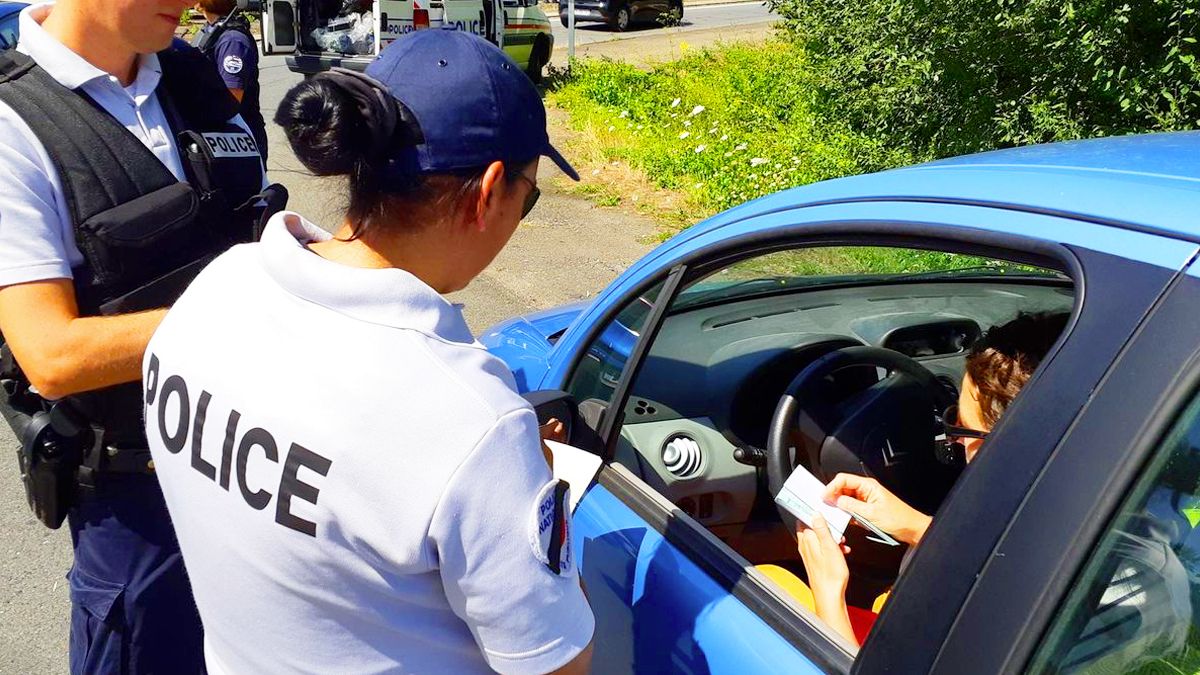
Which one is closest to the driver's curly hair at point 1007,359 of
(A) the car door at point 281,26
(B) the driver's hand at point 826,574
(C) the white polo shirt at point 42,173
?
(B) the driver's hand at point 826,574

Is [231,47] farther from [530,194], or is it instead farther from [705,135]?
[530,194]

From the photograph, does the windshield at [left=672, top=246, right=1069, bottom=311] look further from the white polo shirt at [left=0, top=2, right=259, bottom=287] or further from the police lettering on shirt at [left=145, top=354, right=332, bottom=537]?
the white polo shirt at [left=0, top=2, right=259, bottom=287]

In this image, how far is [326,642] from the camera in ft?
4.00

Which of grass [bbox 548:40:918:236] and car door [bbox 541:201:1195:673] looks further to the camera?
grass [bbox 548:40:918:236]

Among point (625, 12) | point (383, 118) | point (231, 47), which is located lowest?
point (625, 12)

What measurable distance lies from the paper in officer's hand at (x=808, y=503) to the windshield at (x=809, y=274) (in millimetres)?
416

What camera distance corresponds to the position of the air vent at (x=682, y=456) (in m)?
2.20

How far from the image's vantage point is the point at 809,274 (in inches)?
97.3

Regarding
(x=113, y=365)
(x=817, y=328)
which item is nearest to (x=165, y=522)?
(x=113, y=365)

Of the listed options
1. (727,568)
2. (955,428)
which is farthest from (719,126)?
(727,568)

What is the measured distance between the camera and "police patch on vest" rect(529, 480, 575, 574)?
1.12 m

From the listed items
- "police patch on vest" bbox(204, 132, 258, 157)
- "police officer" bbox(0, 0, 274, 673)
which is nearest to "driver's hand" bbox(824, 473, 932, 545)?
"police officer" bbox(0, 0, 274, 673)

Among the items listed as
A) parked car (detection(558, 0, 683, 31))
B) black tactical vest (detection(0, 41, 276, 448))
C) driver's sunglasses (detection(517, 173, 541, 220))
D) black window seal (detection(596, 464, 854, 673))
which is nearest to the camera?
driver's sunglasses (detection(517, 173, 541, 220))

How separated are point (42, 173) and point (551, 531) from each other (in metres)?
1.21
